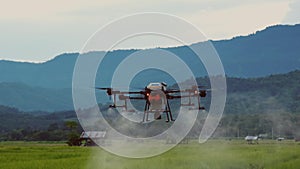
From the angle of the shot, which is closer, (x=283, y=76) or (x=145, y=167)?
(x=145, y=167)

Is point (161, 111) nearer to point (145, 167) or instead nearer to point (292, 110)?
point (145, 167)

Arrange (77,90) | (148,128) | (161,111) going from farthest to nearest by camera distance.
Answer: (148,128)
(77,90)
(161,111)

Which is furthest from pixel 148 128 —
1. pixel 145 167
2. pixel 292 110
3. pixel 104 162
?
pixel 292 110

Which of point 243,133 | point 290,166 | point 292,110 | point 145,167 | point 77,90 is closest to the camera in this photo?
point 77,90

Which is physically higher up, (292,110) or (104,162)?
(292,110)

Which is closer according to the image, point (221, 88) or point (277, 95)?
point (221, 88)

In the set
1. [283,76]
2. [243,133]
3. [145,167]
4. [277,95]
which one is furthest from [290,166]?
[283,76]

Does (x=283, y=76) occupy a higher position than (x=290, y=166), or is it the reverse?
(x=283, y=76)

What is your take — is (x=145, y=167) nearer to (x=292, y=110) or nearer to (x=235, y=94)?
(x=292, y=110)

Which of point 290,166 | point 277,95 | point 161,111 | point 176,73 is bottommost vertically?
point 290,166
